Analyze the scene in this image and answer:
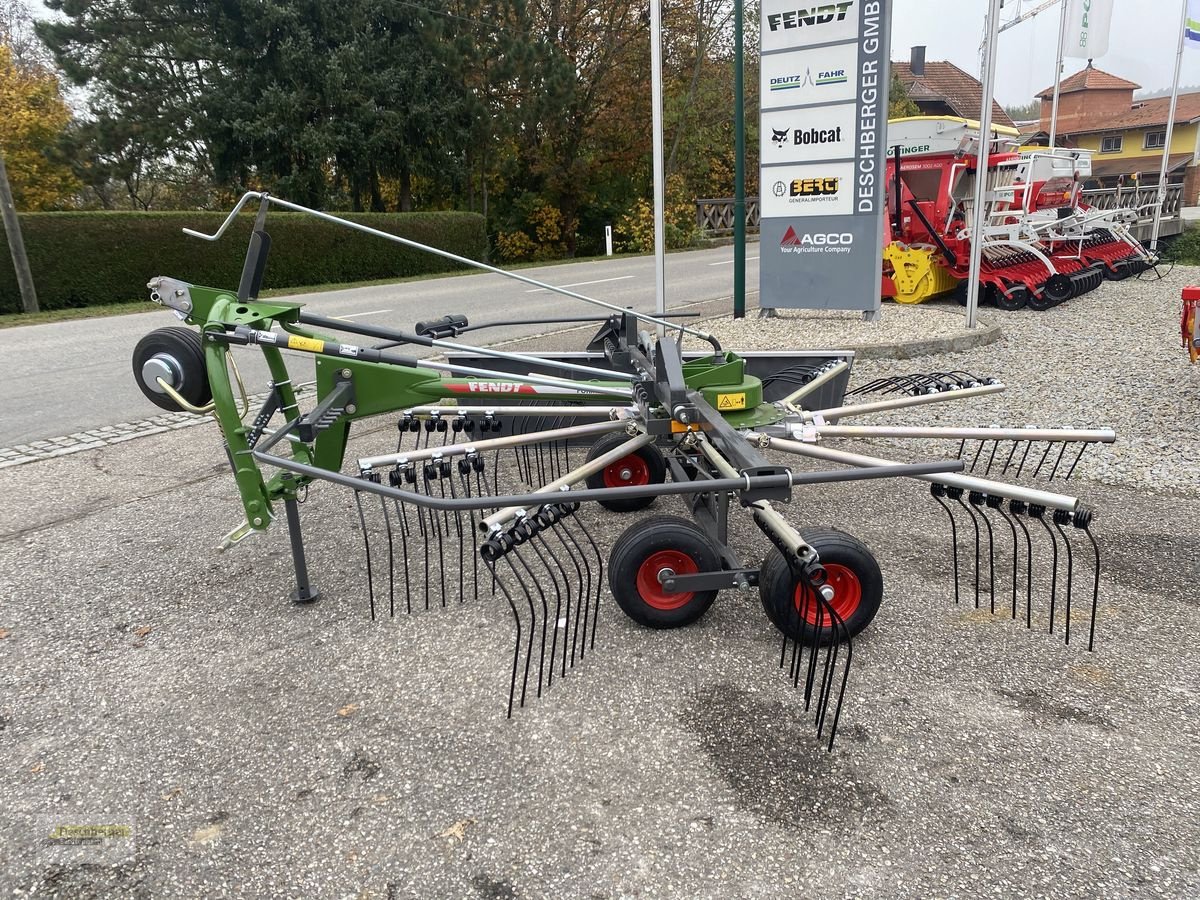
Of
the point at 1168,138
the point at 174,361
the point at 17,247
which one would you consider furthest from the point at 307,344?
the point at 1168,138

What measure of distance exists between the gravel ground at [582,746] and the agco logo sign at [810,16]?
6960 millimetres

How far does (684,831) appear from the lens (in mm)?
2379

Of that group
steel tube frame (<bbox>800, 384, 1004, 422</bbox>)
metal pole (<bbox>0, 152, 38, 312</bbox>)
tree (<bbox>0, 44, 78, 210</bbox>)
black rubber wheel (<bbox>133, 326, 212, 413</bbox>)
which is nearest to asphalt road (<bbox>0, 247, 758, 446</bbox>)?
metal pole (<bbox>0, 152, 38, 312</bbox>)

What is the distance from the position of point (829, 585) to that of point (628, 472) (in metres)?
1.96

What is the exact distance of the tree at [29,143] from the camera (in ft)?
81.7

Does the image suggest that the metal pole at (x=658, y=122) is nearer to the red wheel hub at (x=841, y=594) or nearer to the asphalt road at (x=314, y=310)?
the asphalt road at (x=314, y=310)

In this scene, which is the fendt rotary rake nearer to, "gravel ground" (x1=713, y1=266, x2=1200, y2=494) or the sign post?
"gravel ground" (x1=713, y1=266, x2=1200, y2=494)

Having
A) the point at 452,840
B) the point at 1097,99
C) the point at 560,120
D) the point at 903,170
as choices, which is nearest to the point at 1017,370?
the point at 903,170

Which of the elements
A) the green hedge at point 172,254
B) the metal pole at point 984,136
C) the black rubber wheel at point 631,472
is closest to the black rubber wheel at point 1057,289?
the metal pole at point 984,136

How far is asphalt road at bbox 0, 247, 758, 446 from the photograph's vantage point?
7.46 m

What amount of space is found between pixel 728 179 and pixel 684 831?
35419 millimetres

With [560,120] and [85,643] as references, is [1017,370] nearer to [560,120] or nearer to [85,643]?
[85,643]

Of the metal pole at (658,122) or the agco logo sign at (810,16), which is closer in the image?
the metal pole at (658,122)

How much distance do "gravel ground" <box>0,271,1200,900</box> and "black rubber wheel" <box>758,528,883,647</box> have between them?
17cm
